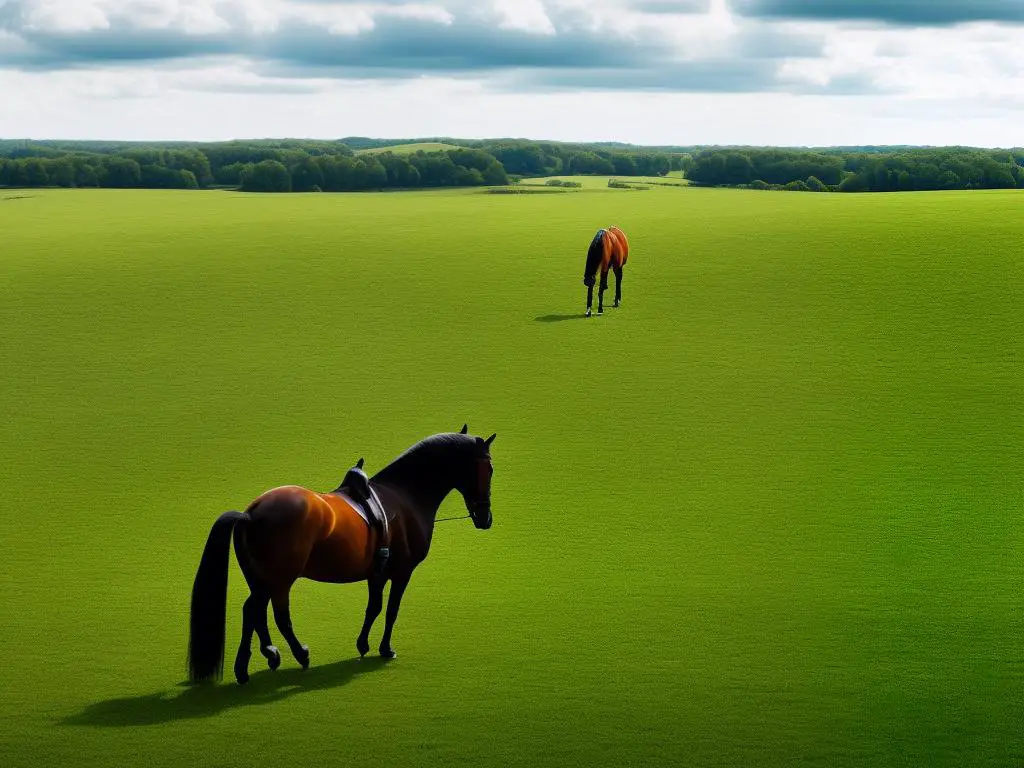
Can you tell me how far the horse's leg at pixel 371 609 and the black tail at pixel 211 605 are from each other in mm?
1326

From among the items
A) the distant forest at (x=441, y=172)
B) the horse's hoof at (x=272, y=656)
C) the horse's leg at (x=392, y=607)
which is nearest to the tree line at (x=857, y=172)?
the distant forest at (x=441, y=172)

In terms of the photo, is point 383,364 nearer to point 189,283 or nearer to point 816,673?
point 189,283

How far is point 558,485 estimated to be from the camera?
745 inches

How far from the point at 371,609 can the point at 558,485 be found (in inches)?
331

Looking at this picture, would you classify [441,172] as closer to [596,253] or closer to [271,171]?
[271,171]

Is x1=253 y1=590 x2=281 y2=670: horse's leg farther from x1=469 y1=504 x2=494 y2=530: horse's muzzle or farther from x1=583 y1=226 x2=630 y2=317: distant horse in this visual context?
x1=583 y1=226 x2=630 y2=317: distant horse

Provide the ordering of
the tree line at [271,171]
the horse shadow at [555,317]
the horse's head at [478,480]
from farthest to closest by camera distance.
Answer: the tree line at [271,171], the horse shadow at [555,317], the horse's head at [478,480]

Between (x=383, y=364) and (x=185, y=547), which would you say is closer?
(x=185, y=547)

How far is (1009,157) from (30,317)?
7062 centimetres

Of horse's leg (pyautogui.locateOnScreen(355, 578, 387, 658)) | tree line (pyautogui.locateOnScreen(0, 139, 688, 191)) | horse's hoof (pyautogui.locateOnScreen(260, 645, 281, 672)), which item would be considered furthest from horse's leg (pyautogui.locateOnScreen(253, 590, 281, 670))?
tree line (pyautogui.locateOnScreen(0, 139, 688, 191))

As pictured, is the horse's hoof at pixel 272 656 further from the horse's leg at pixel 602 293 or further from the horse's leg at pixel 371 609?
the horse's leg at pixel 602 293

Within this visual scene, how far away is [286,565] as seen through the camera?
9.64 metres

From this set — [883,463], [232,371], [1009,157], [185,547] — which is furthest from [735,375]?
[1009,157]

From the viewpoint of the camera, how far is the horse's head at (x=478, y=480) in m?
10.6
